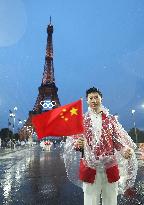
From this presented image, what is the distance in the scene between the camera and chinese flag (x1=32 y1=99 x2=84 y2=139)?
4062 mm

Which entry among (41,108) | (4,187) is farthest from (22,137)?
(4,187)

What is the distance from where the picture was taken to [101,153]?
13.4 feet

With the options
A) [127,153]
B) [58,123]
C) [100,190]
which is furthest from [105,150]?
[58,123]

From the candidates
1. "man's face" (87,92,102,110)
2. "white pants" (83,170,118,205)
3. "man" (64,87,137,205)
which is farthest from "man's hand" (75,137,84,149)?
"man's face" (87,92,102,110)

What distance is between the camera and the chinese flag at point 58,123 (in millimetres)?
4062

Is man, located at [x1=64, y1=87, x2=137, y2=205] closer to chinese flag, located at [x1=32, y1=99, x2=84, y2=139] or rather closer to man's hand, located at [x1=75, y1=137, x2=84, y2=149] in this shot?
man's hand, located at [x1=75, y1=137, x2=84, y2=149]

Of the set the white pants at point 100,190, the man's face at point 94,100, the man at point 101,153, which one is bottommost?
the white pants at point 100,190

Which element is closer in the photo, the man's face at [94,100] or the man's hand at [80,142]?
the man's hand at [80,142]

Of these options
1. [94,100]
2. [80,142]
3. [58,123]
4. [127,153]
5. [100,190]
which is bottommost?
[100,190]

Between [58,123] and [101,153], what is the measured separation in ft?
1.83

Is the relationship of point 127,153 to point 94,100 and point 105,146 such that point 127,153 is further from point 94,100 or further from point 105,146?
point 94,100

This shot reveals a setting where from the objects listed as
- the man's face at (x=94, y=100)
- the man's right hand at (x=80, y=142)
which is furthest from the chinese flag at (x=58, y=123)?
the man's face at (x=94, y=100)

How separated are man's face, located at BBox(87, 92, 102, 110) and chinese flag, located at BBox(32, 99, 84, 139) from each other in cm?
24

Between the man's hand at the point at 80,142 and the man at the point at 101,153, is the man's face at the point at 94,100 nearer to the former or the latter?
the man at the point at 101,153
